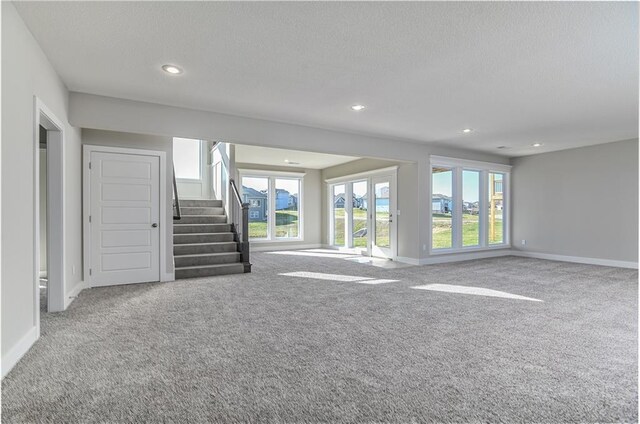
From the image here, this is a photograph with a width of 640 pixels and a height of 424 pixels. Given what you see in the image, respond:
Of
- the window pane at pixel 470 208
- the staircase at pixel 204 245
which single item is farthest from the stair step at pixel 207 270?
the window pane at pixel 470 208

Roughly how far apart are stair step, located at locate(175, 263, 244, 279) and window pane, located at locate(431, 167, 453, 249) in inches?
166

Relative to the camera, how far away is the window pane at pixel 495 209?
8359 millimetres

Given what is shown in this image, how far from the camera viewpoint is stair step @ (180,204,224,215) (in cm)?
712

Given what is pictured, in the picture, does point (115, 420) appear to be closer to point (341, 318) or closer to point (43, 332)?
point (43, 332)

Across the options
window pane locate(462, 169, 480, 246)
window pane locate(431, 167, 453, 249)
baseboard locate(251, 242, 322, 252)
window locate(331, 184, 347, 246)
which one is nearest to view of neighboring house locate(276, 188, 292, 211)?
baseboard locate(251, 242, 322, 252)

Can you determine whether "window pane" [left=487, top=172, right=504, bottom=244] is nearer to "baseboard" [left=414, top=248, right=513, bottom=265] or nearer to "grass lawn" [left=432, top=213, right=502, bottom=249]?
"grass lawn" [left=432, top=213, right=502, bottom=249]

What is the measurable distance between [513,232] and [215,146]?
7.90 m

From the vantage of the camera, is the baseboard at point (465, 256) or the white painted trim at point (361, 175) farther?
the white painted trim at point (361, 175)

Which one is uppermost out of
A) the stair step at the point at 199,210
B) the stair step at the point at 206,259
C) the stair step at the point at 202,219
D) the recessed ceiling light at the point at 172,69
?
the recessed ceiling light at the point at 172,69

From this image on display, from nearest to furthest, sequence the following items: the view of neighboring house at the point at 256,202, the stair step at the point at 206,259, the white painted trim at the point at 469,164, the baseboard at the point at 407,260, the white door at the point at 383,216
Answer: the stair step at the point at 206,259 → the baseboard at the point at 407,260 → the white painted trim at the point at 469,164 → the white door at the point at 383,216 → the view of neighboring house at the point at 256,202

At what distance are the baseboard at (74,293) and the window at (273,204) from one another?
16.0 feet

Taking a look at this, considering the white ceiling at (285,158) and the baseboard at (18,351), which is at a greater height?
the white ceiling at (285,158)

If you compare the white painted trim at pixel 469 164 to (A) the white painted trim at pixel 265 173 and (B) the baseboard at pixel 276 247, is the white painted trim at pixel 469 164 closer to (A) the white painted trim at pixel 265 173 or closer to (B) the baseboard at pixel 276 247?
(A) the white painted trim at pixel 265 173

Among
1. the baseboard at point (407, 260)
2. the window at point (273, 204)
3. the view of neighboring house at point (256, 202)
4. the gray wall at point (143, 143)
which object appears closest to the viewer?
the gray wall at point (143, 143)
